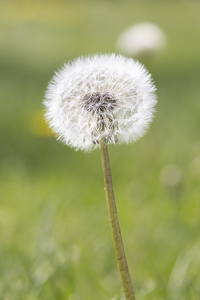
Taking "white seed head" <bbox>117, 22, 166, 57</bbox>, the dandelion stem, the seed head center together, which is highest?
"white seed head" <bbox>117, 22, 166, 57</bbox>

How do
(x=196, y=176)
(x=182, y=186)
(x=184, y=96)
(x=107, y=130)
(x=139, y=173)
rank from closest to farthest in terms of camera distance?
(x=107, y=130) → (x=182, y=186) → (x=196, y=176) → (x=139, y=173) → (x=184, y=96)

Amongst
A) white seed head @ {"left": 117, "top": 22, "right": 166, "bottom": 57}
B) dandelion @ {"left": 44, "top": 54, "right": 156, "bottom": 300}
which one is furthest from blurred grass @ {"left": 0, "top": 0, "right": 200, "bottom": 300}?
white seed head @ {"left": 117, "top": 22, "right": 166, "bottom": 57}

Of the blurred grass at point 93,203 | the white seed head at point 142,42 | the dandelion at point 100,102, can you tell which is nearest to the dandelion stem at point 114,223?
the dandelion at point 100,102

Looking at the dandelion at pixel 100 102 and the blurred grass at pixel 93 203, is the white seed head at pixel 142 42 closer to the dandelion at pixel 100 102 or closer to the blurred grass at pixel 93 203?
the blurred grass at pixel 93 203

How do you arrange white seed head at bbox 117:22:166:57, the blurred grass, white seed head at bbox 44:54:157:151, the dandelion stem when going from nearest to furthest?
the dandelion stem
white seed head at bbox 44:54:157:151
the blurred grass
white seed head at bbox 117:22:166:57

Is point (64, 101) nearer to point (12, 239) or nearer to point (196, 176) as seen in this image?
point (12, 239)

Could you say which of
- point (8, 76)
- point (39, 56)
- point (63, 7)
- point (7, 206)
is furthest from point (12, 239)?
point (63, 7)

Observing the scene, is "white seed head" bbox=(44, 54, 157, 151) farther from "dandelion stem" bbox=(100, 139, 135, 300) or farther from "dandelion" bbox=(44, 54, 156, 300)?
"dandelion stem" bbox=(100, 139, 135, 300)

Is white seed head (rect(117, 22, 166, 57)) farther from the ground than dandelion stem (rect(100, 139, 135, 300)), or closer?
farther from the ground
